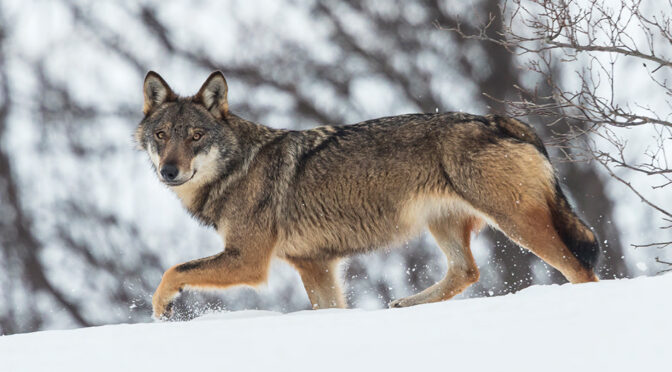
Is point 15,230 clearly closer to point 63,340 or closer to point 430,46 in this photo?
point 430,46

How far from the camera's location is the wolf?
6.65 meters

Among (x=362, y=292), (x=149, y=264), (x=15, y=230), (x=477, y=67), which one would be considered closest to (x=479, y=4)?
(x=477, y=67)

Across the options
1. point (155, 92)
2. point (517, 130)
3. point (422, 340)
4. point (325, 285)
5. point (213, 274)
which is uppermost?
point (517, 130)

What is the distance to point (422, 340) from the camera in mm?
4156

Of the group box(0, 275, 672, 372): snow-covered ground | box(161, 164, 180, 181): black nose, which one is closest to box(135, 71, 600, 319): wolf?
box(161, 164, 180, 181): black nose

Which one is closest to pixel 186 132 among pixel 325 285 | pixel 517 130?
pixel 325 285

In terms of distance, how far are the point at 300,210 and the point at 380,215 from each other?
0.68 metres

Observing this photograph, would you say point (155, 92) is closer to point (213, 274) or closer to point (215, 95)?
point (215, 95)

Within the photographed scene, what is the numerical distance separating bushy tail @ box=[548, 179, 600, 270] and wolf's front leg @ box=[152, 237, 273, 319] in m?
2.34

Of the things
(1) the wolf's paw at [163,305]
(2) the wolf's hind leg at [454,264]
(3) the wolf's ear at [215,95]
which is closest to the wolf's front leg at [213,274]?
(1) the wolf's paw at [163,305]

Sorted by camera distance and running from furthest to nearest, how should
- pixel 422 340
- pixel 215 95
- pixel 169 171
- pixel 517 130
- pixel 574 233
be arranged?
pixel 215 95 < pixel 517 130 < pixel 169 171 < pixel 574 233 < pixel 422 340

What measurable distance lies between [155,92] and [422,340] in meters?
4.09

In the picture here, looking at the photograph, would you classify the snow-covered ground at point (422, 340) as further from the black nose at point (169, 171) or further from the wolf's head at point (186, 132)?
the wolf's head at point (186, 132)

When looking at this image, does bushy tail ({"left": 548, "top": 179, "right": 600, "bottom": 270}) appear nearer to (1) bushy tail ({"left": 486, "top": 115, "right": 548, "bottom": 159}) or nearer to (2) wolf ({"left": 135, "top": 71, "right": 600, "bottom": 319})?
(2) wolf ({"left": 135, "top": 71, "right": 600, "bottom": 319})
